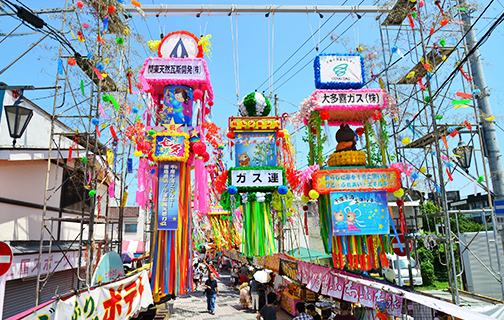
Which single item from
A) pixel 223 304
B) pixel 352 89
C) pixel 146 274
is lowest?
pixel 223 304

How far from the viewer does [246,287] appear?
1475 cm

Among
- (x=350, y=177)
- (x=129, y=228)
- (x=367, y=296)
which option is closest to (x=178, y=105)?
(x=350, y=177)

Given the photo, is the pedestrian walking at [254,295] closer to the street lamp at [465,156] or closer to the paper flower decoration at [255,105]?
the paper flower decoration at [255,105]

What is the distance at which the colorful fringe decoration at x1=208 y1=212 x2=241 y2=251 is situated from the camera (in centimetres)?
1081

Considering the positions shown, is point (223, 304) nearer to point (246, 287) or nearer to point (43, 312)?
point (246, 287)

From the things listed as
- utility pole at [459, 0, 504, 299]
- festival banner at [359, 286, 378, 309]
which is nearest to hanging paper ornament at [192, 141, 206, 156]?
festival banner at [359, 286, 378, 309]

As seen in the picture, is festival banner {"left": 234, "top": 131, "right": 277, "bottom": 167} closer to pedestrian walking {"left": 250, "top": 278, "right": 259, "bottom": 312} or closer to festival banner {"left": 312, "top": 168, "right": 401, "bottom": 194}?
festival banner {"left": 312, "top": 168, "right": 401, "bottom": 194}

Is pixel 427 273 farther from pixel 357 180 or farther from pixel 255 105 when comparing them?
pixel 255 105

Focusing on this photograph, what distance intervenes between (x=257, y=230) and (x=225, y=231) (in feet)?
12.1

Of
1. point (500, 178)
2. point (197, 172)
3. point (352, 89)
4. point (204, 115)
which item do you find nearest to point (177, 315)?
point (197, 172)

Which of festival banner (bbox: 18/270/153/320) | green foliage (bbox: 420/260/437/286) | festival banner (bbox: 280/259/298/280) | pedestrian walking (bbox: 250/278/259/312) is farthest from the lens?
green foliage (bbox: 420/260/437/286)

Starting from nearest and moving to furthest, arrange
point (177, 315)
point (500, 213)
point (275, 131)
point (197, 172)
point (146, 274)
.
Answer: point (500, 213) < point (146, 274) < point (197, 172) < point (275, 131) < point (177, 315)

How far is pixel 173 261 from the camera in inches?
314

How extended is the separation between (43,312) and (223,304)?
12.2 meters
